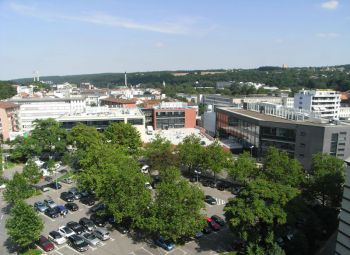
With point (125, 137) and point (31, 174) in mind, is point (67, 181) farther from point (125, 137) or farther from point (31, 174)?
point (125, 137)

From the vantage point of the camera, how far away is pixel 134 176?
2397 centimetres

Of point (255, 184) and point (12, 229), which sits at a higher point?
point (255, 184)

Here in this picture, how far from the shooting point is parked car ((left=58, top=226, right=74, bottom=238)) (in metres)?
23.2

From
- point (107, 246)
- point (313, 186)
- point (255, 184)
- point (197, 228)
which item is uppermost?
point (255, 184)

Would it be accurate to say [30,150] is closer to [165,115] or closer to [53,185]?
[53,185]

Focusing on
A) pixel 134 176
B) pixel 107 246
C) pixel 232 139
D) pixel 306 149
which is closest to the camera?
pixel 107 246

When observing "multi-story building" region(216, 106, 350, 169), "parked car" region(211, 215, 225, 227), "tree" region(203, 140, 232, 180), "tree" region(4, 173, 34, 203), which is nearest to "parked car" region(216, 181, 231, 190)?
"tree" region(203, 140, 232, 180)

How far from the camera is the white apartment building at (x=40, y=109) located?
209ft

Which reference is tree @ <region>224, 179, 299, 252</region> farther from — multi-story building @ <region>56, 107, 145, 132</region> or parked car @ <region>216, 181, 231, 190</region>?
multi-story building @ <region>56, 107, 145, 132</region>

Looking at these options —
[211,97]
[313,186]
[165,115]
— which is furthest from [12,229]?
[211,97]

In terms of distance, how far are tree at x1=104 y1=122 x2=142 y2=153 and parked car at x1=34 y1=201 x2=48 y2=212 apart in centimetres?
1372

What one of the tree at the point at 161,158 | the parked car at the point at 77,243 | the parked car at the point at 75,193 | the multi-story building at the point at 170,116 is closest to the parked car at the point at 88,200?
the parked car at the point at 75,193

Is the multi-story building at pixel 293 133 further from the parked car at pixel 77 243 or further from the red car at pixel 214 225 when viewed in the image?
the parked car at pixel 77 243

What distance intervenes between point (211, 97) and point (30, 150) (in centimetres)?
7198
